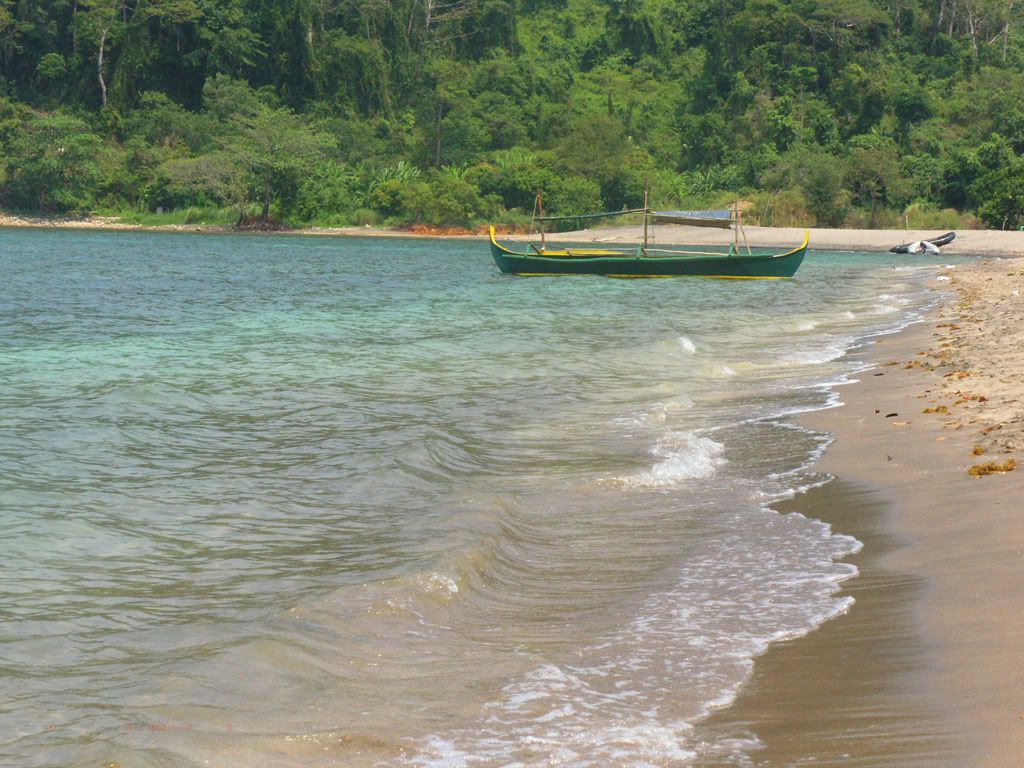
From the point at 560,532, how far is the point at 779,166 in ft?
229

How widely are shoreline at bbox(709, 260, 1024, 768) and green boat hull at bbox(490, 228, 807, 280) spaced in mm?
27024

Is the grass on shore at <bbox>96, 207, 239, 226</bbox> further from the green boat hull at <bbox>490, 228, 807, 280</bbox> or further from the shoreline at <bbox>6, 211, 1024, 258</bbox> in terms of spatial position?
the green boat hull at <bbox>490, 228, 807, 280</bbox>

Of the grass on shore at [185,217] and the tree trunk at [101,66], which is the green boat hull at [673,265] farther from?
the tree trunk at [101,66]

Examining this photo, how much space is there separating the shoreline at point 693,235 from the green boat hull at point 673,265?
13.4 metres

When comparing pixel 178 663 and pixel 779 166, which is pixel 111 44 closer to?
pixel 779 166

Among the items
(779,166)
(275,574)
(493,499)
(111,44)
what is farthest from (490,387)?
(111,44)

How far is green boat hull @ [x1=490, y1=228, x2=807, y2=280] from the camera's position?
38.0 meters

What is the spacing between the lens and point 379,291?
31.6 meters

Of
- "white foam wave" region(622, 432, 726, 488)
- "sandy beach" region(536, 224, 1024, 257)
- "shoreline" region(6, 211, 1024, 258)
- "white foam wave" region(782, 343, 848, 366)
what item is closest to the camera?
"white foam wave" region(622, 432, 726, 488)

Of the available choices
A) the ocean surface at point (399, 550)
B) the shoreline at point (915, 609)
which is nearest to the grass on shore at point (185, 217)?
the ocean surface at point (399, 550)

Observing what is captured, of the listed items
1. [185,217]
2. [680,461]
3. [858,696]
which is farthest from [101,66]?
[858,696]

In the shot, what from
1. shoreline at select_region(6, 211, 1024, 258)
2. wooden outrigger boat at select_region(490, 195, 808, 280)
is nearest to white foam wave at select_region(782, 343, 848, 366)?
wooden outrigger boat at select_region(490, 195, 808, 280)

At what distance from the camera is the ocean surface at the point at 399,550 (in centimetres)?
452

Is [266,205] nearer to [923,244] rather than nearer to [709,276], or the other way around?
[923,244]
